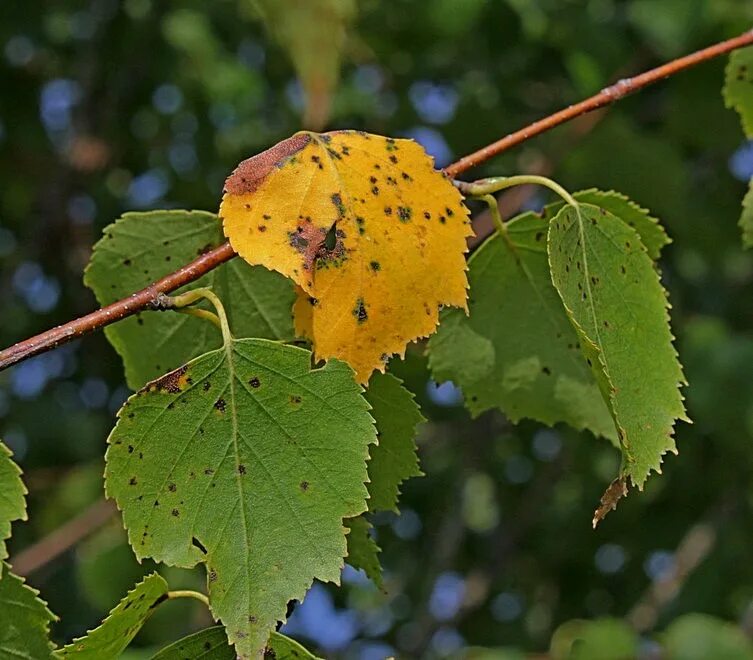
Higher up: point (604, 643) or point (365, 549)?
point (365, 549)

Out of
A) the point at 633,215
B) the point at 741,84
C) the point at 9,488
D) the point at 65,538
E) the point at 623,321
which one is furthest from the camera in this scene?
the point at 65,538

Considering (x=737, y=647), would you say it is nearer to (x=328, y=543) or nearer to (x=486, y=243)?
(x=486, y=243)

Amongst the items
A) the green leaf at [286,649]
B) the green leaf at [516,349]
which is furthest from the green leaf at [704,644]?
the green leaf at [286,649]

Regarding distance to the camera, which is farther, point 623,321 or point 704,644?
point 704,644

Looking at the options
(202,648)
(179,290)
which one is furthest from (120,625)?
(179,290)

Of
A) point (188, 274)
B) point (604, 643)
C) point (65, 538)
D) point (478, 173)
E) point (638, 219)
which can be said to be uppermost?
point (188, 274)

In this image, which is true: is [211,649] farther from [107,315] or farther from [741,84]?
[741,84]

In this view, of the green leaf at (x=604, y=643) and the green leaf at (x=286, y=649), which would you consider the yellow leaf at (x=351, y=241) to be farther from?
the green leaf at (x=604, y=643)
